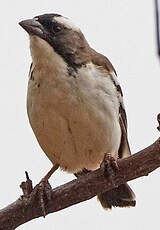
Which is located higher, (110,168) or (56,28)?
(56,28)

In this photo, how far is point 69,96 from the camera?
499cm

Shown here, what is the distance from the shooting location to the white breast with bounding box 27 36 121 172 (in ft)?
16.4

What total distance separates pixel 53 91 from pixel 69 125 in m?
0.33

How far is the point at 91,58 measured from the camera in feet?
17.5

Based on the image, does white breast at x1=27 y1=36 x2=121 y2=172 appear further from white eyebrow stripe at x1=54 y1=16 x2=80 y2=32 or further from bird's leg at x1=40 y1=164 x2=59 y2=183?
white eyebrow stripe at x1=54 y1=16 x2=80 y2=32

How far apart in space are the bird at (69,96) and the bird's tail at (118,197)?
0.52 meters

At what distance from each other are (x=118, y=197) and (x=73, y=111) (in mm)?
1255

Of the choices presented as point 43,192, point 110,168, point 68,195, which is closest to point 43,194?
point 43,192

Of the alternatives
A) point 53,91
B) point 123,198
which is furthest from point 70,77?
point 123,198

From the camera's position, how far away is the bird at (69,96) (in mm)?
5000

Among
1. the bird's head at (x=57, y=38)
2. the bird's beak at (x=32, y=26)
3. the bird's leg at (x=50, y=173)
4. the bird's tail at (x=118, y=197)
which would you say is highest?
the bird's beak at (x=32, y=26)

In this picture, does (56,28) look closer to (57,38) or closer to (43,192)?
(57,38)

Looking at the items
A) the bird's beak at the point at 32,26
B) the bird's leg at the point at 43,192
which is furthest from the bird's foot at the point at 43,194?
the bird's beak at the point at 32,26

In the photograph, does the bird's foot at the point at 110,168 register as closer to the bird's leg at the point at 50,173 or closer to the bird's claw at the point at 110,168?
the bird's claw at the point at 110,168
